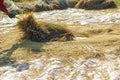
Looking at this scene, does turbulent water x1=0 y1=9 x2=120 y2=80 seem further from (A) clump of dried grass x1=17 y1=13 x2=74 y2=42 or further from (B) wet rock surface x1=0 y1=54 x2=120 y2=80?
(A) clump of dried grass x1=17 y1=13 x2=74 y2=42

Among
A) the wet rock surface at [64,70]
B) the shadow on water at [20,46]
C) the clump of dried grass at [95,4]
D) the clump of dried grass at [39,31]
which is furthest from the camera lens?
the clump of dried grass at [95,4]

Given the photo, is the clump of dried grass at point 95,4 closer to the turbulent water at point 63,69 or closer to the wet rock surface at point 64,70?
the turbulent water at point 63,69

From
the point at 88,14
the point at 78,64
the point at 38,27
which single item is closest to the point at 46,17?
the point at 88,14

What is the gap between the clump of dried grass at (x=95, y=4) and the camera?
590 inches

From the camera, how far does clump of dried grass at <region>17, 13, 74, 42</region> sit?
907cm

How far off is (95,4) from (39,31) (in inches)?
263

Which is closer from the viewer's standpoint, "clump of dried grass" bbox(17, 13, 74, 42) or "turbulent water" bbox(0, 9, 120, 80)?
"turbulent water" bbox(0, 9, 120, 80)

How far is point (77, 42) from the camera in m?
8.80

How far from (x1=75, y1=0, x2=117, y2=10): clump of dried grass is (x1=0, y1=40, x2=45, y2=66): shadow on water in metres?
6.70

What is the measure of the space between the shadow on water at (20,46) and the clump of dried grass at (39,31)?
0.80ft

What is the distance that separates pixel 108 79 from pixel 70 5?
31.0ft

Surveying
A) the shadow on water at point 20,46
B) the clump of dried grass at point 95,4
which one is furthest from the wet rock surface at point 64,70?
the clump of dried grass at point 95,4

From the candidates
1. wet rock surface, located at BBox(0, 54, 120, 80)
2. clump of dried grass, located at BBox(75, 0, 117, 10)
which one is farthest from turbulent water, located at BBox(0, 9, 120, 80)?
clump of dried grass, located at BBox(75, 0, 117, 10)

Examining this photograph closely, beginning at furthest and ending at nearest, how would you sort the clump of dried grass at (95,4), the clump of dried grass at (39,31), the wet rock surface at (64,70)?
the clump of dried grass at (95,4), the clump of dried grass at (39,31), the wet rock surface at (64,70)
